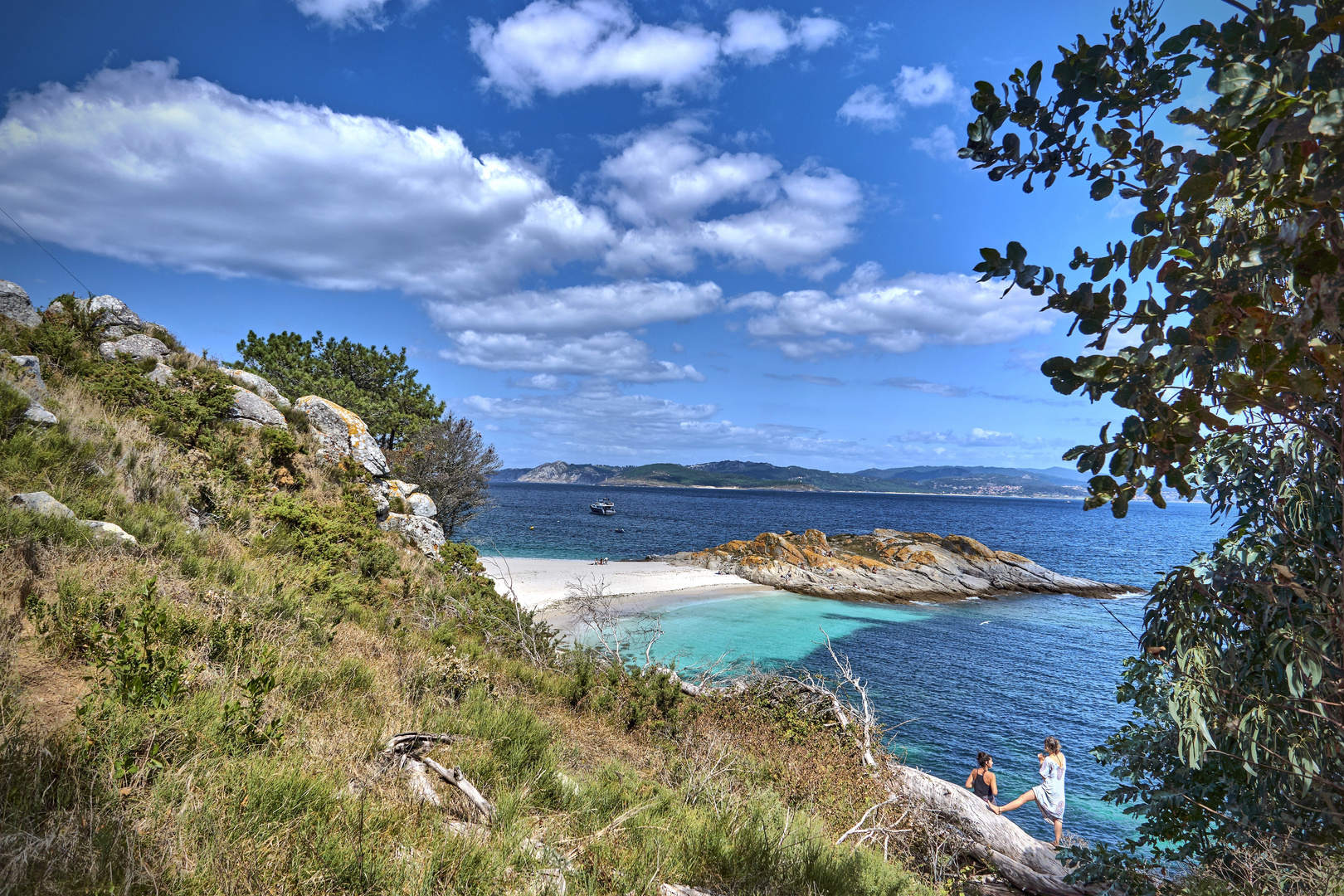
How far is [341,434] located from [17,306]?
684 centimetres

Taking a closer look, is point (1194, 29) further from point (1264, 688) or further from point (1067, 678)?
point (1067, 678)

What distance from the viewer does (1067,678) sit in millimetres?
22078

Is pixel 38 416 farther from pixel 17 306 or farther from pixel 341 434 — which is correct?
pixel 341 434

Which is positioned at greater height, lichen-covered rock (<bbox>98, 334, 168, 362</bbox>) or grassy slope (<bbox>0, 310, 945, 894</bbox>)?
lichen-covered rock (<bbox>98, 334, 168, 362</bbox>)

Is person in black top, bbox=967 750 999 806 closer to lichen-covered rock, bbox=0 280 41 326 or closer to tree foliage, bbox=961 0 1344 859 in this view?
tree foliage, bbox=961 0 1344 859

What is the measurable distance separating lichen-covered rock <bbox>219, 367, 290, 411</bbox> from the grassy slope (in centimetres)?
419

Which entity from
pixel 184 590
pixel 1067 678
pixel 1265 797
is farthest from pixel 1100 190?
pixel 1067 678

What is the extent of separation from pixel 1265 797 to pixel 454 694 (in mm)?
7990

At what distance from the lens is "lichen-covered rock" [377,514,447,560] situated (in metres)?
15.5

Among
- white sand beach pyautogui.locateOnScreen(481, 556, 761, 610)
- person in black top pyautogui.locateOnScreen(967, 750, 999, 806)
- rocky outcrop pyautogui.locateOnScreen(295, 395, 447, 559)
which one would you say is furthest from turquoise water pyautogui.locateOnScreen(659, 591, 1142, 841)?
rocky outcrop pyautogui.locateOnScreen(295, 395, 447, 559)

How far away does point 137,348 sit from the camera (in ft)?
46.2

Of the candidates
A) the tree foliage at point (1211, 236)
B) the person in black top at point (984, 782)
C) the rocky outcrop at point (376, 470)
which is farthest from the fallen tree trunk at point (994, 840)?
the rocky outcrop at point (376, 470)

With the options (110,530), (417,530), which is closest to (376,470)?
(417,530)

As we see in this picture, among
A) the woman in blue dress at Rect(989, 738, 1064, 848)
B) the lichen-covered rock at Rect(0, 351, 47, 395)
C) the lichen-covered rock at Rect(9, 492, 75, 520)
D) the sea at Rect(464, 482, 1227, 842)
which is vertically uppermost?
the lichen-covered rock at Rect(0, 351, 47, 395)
